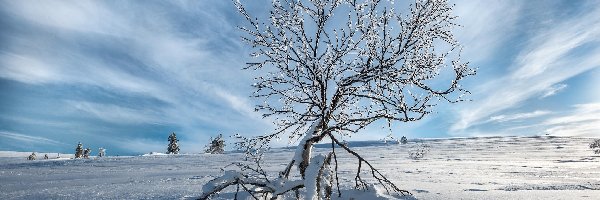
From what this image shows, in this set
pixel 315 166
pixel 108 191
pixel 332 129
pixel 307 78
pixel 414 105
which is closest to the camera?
pixel 315 166

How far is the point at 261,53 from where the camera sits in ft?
14.1

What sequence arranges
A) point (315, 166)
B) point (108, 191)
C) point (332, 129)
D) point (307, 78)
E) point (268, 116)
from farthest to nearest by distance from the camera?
→ point (108, 191)
point (268, 116)
point (307, 78)
point (332, 129)
point (315, 166)

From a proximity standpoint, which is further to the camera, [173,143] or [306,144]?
[173,143]

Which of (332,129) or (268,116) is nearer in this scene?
(332,129)

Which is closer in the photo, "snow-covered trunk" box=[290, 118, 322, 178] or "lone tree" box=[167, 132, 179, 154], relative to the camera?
"snow-covered trunk" box=[290, 118, 322, 178]

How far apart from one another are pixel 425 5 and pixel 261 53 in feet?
5.68

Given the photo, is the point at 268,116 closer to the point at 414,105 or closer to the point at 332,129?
the point at 332,129

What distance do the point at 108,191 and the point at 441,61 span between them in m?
5.64

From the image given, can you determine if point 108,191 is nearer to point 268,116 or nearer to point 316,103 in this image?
point 268,116

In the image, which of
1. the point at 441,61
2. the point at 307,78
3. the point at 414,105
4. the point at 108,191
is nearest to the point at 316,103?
the point at 307,78

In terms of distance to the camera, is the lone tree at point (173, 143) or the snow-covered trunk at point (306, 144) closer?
the snow-covered trunk at point (306, 144)

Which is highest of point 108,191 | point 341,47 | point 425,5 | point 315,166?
point 425,5

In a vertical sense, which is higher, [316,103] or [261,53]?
[261,53]

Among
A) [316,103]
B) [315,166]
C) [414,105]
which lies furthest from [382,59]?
[315,166]
